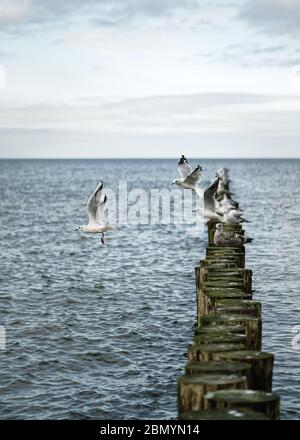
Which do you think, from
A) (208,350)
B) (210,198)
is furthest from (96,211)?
(208,350)

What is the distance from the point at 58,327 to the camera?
1783cm

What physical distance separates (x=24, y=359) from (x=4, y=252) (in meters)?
16.8

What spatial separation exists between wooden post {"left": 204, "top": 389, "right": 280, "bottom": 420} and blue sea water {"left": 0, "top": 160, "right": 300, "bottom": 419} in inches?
185

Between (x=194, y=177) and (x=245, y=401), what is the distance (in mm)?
10221

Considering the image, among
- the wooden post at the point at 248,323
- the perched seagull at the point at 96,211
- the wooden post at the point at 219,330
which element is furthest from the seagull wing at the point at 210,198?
the wooden post at the point at 219,330

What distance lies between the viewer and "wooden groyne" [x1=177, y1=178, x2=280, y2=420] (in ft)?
24.0

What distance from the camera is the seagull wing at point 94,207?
14890 mm

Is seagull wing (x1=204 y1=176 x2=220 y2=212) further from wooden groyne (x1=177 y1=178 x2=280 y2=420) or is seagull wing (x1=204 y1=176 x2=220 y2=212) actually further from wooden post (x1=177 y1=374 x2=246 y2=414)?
wooden post (x1=177 y1=374 x2=246 y2=414)

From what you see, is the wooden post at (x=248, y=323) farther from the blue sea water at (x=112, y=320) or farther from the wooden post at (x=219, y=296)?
the blue sea water at (x=112, y=320)

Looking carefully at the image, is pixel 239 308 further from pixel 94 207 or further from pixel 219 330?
pixel 94 207

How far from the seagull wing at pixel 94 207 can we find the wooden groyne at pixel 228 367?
143 inches

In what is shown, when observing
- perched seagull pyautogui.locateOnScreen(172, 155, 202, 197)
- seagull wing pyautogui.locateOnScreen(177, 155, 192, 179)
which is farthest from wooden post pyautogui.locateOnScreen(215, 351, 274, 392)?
seagull wing pyautogui.locateOnScreen(177, 155, 192, 179)
